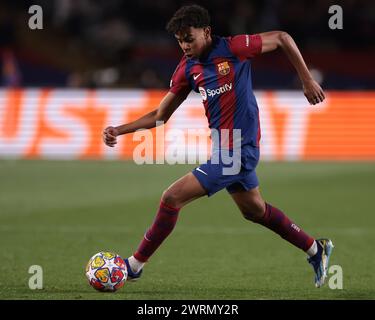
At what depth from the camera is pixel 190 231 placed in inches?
421

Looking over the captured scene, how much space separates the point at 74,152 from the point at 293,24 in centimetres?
760

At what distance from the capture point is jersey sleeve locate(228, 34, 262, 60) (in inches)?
274

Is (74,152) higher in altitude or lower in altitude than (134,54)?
lower

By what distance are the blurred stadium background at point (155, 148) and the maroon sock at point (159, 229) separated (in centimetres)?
29

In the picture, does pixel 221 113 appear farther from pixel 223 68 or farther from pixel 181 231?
pixel 181 231

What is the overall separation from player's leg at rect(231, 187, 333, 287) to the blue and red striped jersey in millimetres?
433

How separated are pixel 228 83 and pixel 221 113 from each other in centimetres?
24

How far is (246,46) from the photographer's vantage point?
22.9ft

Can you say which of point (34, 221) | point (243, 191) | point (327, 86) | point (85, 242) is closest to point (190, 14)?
point (243, 191)

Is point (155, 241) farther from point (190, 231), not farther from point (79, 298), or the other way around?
point (190, 231)

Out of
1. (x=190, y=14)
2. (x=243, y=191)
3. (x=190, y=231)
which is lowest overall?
(x=190, y=231)

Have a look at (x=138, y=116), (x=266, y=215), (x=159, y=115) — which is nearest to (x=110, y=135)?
(x=159, y=115)

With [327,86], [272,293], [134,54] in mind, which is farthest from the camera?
[134,54]

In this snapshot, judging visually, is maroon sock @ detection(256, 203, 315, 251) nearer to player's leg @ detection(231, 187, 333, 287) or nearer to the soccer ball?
player's leg @ detection(231, 187, 333, 287)
